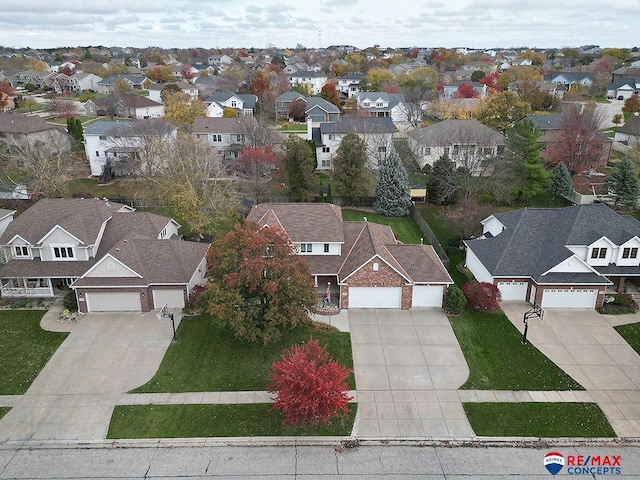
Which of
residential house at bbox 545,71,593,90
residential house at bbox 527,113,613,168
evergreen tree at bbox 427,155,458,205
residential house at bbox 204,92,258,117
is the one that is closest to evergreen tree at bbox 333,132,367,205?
evergreen tree at bbox 427,155,458,205

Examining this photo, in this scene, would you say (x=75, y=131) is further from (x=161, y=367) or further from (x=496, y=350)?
(x=496, y=350)

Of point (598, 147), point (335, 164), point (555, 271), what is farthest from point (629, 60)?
point (555, 271)

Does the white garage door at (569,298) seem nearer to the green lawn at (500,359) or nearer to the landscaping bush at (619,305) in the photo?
the landscaping bush at (619,305)

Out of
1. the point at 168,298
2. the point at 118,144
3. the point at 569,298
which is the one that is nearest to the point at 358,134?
the point at 118,144

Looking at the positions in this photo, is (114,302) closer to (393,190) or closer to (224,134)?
(393,190)

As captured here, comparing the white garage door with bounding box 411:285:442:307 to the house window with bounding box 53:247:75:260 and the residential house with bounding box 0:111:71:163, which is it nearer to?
the house window with bounding box 53:247:75:260
